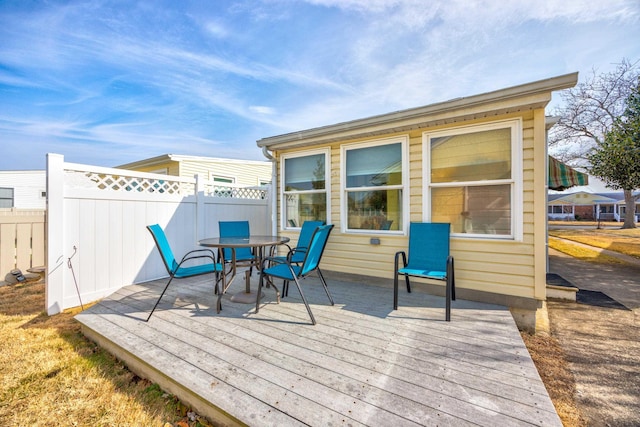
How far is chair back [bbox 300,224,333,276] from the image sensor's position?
288 cm

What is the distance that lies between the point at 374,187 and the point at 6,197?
2159cm

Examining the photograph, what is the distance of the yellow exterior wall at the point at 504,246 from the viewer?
3041 mm

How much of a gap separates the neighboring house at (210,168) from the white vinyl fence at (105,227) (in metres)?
5.48

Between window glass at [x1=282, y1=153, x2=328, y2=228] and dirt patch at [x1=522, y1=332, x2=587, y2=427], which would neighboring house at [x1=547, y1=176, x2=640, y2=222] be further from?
window glass at [x1=282, y1=153, x2=328, y2=228]

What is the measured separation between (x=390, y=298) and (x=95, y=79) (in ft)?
32.3

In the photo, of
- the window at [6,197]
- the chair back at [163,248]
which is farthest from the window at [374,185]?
the window at [6,197]

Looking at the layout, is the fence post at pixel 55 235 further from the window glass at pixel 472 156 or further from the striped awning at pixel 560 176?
the striped awning at pixel 560 176

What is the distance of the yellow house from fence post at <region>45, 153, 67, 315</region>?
114 inches

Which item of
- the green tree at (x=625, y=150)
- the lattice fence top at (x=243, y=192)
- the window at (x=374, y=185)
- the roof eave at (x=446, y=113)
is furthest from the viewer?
the green tree at (x=625, y=150)

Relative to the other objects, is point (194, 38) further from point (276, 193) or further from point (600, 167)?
point (600, 167)

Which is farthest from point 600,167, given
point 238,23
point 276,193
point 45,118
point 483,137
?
point 45,118

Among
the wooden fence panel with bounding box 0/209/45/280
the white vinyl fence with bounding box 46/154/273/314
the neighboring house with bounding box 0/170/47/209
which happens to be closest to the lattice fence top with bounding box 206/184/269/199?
the white vinyl fence with bounding box 46/154/273/314

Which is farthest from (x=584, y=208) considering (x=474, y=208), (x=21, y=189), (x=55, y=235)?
(x=21, y=189)

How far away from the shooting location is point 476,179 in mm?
3490
